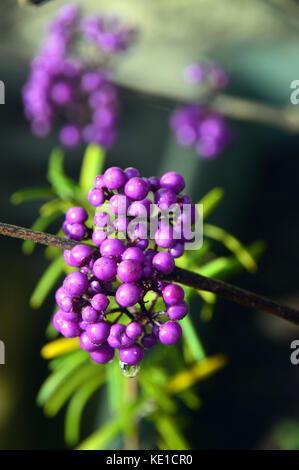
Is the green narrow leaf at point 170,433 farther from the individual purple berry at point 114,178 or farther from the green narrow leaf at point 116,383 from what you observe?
the individual purple berry at point 114,178

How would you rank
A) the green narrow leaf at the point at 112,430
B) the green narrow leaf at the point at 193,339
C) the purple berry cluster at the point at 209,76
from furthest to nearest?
the purple berry cluster at the point at 209,76, the green narrow leaf at the point at 112,430, the green narrow leaf at the point at 193,339

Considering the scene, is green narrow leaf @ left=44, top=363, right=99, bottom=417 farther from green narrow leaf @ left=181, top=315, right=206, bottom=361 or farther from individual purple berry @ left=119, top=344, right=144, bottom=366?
individual purple berry @ left=119, top=344, right=144, bottom=366

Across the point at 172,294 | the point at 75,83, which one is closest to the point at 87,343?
the point at 172,294

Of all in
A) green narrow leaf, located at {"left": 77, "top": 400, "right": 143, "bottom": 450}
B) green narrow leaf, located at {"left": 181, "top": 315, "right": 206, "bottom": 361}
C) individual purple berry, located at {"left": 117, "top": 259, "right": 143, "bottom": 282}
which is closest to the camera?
individual purple berry, located at {"left": 117, "top": 259, "right": 143, "bottom": 282}

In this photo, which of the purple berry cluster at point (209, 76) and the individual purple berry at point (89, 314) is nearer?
the individual purple berry at point (89, 314)

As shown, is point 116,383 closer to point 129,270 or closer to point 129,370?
point 129,370

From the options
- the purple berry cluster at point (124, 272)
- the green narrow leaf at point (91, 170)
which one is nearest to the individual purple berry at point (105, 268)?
the purple berry cluster at point (124, 272)

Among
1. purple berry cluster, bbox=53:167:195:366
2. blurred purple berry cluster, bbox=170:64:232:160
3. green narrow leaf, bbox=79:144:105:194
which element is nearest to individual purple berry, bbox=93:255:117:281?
purple berry cluster, bbox=53:167:195:366
